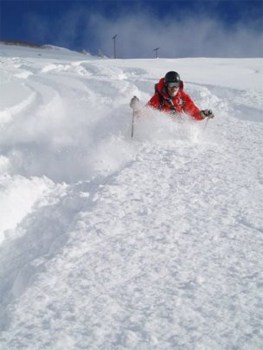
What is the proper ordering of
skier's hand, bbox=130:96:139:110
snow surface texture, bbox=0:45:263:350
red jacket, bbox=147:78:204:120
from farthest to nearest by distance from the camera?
red jacket, bbox=147:78:204:120 < skier's hand, bbox=130:96:139:110 < snow surface texture, bbox=0:45:263:350

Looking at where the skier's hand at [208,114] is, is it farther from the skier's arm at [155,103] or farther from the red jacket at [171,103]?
the skier's arm at [155,103]

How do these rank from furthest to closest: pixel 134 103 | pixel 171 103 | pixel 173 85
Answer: pixel 171 103, pixel 173 85, pixel 134 103

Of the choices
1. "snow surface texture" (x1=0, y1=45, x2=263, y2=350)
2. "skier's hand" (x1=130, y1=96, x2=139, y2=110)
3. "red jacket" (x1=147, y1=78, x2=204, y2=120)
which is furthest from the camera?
"red jacket" (x1=147, y1=78, x2=204, y2=120)

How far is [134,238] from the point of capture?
9.20 ft

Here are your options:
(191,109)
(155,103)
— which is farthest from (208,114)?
(155,103)

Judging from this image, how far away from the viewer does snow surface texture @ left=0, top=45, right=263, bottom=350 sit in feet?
6.54

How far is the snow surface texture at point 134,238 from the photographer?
1994mm

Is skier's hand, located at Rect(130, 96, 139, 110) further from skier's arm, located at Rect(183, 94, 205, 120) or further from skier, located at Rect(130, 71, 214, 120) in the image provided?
skier's arm, located at Rect(183, 94, 205, 120)

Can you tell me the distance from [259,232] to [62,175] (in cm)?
243

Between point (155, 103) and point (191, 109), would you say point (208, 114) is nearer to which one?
point (191, 109)

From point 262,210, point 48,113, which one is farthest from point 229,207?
point 48,113

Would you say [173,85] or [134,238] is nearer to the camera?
[134,238]

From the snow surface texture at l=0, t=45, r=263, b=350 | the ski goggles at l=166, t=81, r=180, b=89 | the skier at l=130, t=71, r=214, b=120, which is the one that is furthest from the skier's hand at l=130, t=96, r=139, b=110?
the ski goggles at l=166, t=81, r=180, b=89

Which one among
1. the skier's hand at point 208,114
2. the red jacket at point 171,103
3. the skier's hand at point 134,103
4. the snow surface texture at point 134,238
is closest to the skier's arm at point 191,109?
the red jacket at point 171,103
